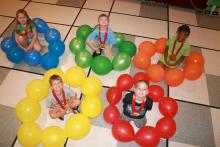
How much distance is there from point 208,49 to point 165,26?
0.66 meters

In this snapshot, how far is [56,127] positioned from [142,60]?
1134 mm

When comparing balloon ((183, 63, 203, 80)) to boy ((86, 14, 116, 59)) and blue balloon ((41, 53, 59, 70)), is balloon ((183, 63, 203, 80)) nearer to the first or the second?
boy ((86, 14, 116, 59))

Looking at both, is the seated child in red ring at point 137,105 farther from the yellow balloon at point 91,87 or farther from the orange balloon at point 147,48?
the orange balloon at point 147,48

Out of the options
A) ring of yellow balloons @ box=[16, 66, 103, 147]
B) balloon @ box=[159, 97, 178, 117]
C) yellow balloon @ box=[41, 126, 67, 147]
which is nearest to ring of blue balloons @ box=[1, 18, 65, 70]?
ring of yellow balloons @ box=[16, 66, 103, 147]

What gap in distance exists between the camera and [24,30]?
8.05ft

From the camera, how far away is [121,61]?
2.32m

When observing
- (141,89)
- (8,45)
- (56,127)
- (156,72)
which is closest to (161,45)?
(156,72)

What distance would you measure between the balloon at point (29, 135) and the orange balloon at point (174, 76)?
1331 mm

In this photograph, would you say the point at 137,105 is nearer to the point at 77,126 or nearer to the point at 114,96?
the point at 114,96

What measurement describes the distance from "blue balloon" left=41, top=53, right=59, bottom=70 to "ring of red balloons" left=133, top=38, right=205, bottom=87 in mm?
869

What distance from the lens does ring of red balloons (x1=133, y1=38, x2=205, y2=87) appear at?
2.23 meters

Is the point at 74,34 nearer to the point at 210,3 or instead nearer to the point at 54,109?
the point at 54,109

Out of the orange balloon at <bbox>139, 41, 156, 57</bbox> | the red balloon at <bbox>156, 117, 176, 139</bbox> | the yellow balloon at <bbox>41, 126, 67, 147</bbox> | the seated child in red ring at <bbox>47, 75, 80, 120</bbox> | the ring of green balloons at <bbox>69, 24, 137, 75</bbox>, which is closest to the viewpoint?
the yellow balloon at <bbox>41, 126, 67, 147</bbox>

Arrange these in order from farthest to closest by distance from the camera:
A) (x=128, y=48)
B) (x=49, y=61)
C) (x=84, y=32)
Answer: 1. (x=84, y=32)
2. (x=128, y=48)
3. (x=49, y=61)
